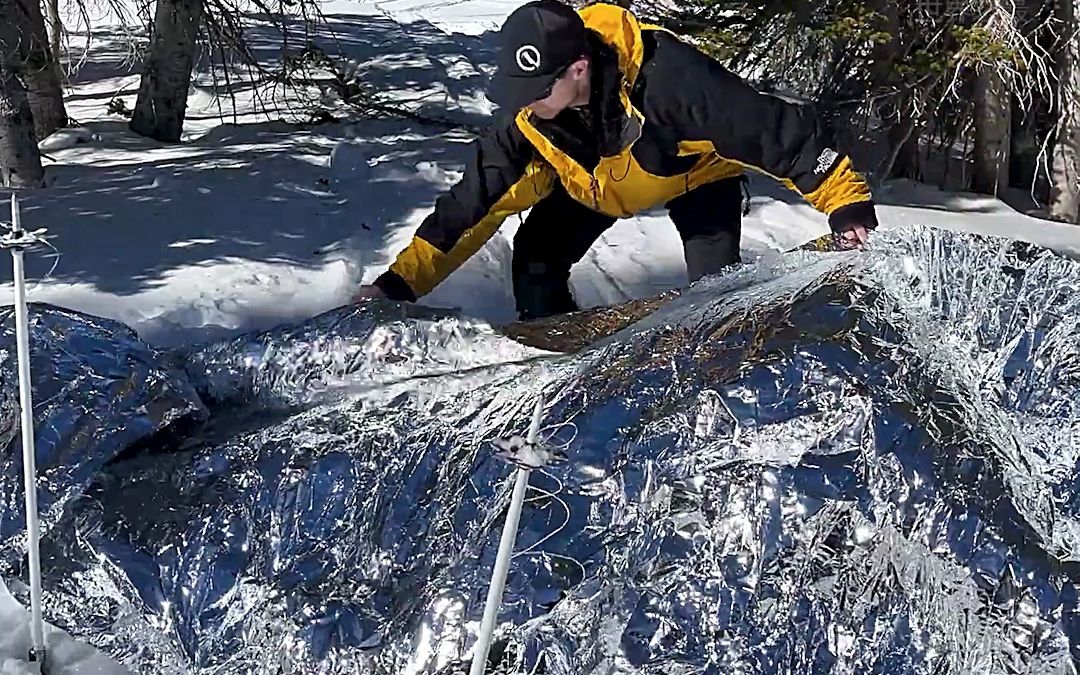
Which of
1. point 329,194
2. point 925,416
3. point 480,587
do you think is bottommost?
point 329,194

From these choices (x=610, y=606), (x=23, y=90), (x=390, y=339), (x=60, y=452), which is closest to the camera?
(x=610, y=606)

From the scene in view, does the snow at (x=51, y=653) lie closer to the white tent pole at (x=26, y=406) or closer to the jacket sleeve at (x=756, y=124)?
the white tent pole at (x=26, y=406)

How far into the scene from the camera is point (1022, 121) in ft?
21.0

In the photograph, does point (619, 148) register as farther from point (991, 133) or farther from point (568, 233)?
point (991, 133)

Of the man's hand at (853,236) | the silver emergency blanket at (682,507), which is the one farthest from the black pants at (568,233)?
the silver emergency blanket at (682,507)

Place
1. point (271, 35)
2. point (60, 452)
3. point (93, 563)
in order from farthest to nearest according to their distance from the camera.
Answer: point (271, 35)
point (60, 452)
point (93, 563)

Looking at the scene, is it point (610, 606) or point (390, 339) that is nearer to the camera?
point (610, 606)

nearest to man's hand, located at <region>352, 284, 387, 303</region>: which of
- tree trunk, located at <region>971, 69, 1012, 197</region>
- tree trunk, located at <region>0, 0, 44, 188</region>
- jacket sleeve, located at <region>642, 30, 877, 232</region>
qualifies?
jacket sleeve, located at <region>642, 30, 877, 232</region>

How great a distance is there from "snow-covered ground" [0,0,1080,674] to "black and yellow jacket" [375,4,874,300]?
3.66 ft

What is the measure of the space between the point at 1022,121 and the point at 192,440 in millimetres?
5746

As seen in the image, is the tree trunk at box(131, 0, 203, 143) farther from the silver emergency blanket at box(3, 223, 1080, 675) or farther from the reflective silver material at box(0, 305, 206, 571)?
the silver emergency blanket at box(3, 223, 1080, 675)

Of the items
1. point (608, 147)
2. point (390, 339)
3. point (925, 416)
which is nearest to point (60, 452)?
point (390, 339)

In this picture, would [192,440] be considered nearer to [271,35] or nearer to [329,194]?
[329,194]

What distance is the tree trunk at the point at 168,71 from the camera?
6043 millimetres
